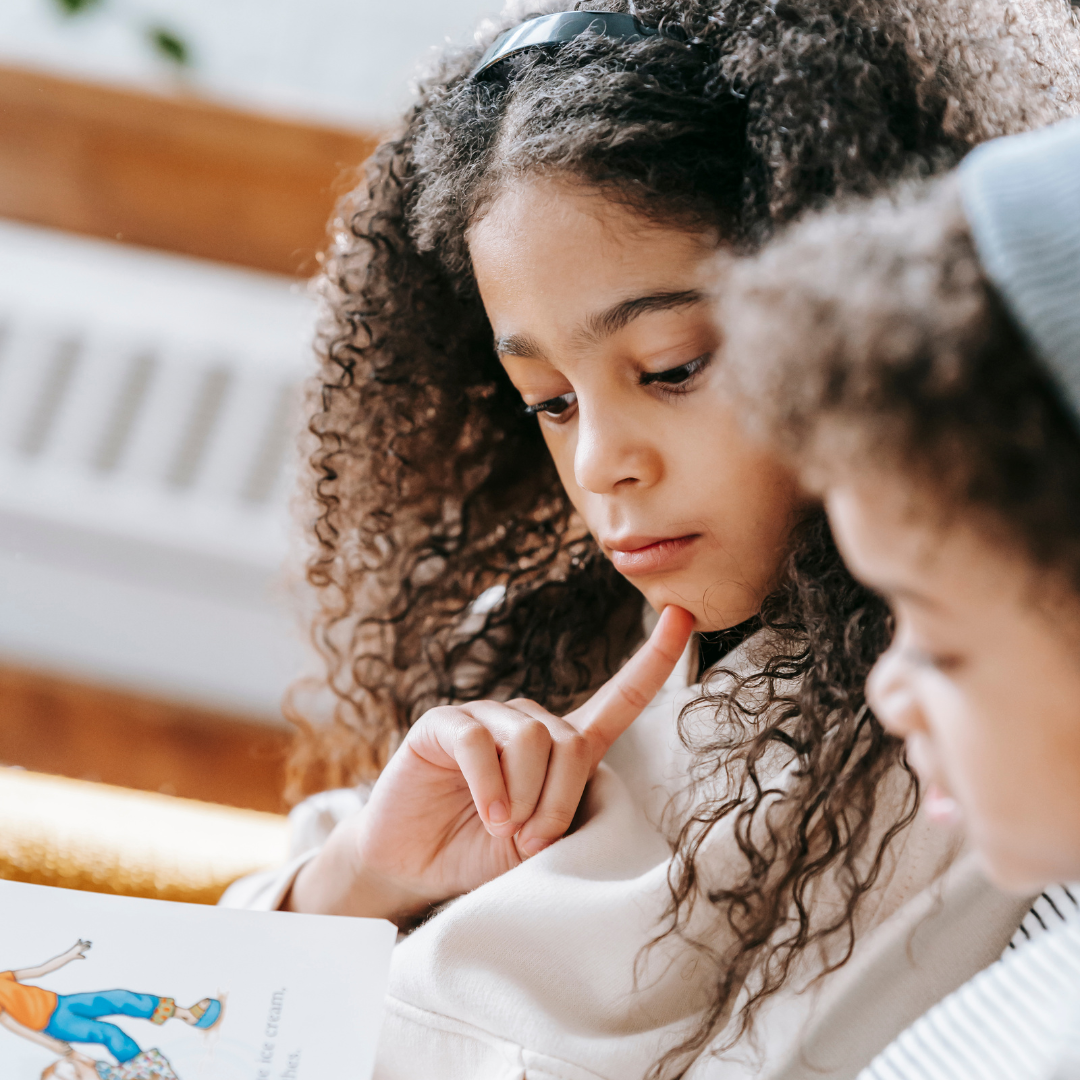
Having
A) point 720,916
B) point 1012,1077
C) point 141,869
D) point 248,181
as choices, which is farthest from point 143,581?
point 1012,1077

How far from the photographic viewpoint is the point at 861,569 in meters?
0.39

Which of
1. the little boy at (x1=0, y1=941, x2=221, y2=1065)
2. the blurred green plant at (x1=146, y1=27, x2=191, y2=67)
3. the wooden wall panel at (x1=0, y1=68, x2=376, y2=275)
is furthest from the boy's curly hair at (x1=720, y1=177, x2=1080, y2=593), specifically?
the blurred green plant at (x1=146, y1=27, x2=191, y2=67)

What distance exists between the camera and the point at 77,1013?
Answer: 583mm

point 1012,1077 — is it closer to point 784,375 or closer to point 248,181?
point 784,375

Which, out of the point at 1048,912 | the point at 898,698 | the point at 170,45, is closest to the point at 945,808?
the point at 898,698

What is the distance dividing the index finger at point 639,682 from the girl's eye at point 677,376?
15 cm

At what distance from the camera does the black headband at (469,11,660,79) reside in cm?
62

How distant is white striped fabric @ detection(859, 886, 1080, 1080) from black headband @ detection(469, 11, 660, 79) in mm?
517

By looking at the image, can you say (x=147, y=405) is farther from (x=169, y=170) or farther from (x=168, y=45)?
(x=168, y=45)

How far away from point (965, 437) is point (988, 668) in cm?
9

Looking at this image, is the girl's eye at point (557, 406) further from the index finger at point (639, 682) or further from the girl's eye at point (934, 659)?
the girl's eye at point (934, 659)

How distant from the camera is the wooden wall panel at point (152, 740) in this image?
1457 millimetres

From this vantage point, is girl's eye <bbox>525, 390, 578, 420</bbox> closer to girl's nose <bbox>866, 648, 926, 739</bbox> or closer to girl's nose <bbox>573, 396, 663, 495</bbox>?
girl's nose <bbox>573, 396, 663, 495</bbox>

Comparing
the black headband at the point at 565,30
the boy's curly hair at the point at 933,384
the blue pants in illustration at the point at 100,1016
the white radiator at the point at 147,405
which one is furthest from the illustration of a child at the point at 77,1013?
the white radiator at the point at 147,405
